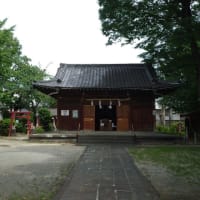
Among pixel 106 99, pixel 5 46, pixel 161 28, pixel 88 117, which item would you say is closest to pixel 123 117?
pixel 106 99

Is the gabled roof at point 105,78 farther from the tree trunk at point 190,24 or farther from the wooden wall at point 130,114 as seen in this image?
the tree trunk at point 190,24

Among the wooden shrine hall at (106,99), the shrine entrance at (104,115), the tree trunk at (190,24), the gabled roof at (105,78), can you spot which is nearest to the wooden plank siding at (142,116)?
the wooden shrine hall at (106,99)

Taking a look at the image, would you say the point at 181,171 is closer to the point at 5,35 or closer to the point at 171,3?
the point at 171,3

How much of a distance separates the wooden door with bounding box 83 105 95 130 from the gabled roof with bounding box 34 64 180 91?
1.61 metres

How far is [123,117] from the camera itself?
25266 mm

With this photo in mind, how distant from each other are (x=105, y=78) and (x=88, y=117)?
3559mm

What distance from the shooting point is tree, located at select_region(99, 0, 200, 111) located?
9410 millimetres

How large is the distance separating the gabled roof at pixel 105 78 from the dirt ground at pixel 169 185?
14049 millimetres

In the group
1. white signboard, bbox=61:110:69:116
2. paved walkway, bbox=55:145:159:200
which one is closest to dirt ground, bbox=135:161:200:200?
paved walkway, bbox=55:145:159:200

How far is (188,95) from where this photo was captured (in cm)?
2450

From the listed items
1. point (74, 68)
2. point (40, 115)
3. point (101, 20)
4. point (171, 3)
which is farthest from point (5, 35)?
point (171, 3)

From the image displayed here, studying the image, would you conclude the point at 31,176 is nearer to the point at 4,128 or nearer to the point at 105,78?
the point at 105,78

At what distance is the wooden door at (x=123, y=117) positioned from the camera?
25188mm

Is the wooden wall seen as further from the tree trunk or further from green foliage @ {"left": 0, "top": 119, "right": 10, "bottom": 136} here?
the tree trunk
